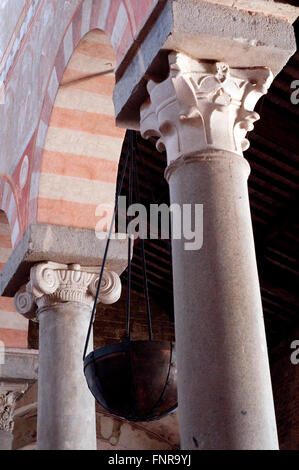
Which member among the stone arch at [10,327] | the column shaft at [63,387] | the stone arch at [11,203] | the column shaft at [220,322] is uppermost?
the stone arch at [11,203]

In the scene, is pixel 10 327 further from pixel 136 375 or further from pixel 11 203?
pixel 136 375

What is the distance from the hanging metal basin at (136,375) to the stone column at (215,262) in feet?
2.20

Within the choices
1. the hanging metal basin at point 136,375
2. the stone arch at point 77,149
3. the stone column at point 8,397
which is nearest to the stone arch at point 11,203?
the stone arch at point 77,149

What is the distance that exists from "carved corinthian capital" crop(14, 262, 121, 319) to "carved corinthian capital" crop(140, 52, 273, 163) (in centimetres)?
159

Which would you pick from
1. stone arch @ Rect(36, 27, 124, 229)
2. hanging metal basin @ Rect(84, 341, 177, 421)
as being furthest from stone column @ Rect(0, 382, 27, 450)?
hanging metal basin @ Rect(84, 341, 177, 421)

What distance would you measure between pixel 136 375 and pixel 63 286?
4.08ft

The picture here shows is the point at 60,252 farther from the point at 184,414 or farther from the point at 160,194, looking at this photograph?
the point at 160,194

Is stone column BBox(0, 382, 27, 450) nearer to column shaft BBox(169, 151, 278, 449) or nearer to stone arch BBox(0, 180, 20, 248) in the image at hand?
stone arch BBox(0, 180, 20, 248)

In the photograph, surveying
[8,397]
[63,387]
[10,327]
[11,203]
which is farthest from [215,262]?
[8,397]

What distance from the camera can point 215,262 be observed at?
6.85 feet

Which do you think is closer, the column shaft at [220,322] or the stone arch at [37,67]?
the column shaft at [220,322]

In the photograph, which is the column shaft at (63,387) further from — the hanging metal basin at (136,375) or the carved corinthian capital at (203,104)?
the carved corinthian capital at (203,104)

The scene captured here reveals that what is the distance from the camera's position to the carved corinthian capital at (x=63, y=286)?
3.83 metres

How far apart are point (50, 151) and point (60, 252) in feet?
2.10
